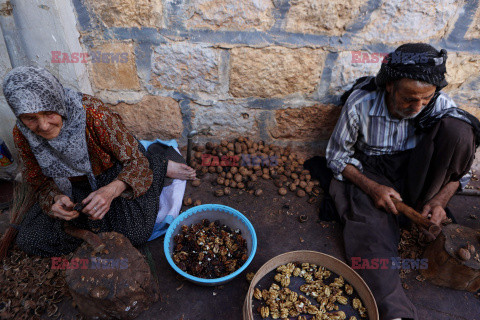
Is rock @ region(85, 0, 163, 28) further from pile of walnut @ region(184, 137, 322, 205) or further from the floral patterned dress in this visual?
pile of walnut @ region(184, 137, 322, 205)

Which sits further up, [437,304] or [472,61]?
[472,61]

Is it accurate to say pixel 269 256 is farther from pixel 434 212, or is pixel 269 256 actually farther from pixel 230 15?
pixel 230 15

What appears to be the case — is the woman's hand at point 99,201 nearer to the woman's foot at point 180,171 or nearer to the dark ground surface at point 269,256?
the dark ground surface at point 269,256

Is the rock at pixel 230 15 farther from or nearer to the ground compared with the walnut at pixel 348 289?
farther from the ground

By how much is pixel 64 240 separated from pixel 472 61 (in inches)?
138

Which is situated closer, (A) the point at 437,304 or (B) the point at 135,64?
(A) the point at 437,304

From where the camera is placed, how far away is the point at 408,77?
179cm

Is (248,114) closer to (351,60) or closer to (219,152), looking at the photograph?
(219,152)

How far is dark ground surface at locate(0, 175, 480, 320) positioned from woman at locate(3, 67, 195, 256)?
38 cm

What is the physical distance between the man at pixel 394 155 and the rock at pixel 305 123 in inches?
10.8

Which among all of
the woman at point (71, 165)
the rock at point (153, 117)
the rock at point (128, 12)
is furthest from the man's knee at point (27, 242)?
the rock at point (128, 12)

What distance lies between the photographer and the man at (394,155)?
179 centimetres

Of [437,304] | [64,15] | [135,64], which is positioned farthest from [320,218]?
[64,15]

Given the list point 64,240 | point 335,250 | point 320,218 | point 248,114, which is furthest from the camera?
point 248,114
